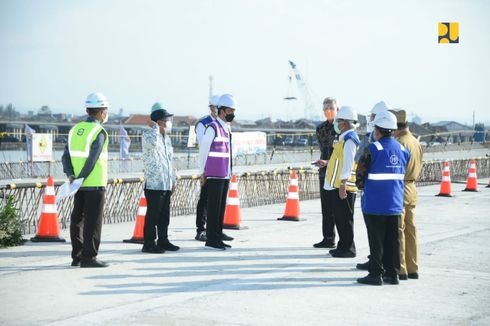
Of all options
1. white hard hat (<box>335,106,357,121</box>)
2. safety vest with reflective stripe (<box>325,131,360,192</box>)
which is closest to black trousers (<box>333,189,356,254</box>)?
safety vest with reflective stripe (<box>325,131,360,192</box>)

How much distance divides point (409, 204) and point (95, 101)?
399 cm

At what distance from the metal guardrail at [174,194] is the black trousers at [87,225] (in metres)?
3.09

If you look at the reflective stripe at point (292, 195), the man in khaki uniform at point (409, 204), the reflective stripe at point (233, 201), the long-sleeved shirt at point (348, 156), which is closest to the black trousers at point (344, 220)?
the long-sleeved shirt at point (348, 156)

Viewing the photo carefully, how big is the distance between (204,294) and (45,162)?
3200 centimetres

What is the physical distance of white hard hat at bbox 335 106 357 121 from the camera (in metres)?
11.5

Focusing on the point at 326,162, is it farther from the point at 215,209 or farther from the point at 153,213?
the point at 153,213

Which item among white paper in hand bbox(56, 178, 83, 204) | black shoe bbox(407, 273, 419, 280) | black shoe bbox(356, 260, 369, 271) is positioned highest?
white paper in hand bbox(56, 178, 83, 204)

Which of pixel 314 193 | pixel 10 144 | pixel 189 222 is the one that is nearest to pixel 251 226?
pixel 189 222

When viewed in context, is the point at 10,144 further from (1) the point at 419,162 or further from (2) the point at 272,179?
(1) the point at 419,162

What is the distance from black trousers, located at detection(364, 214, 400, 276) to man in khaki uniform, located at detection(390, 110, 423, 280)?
0.80 feet

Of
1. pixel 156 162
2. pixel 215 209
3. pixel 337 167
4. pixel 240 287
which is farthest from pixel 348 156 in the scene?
pixel 240 287

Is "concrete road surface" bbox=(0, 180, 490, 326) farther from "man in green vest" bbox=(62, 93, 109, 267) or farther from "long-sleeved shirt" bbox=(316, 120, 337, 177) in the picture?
"long-sleeved shirt" bbox=(316, 120, 337, 177)

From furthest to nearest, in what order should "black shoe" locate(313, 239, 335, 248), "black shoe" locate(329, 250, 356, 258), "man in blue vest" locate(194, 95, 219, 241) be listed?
1. "man in blue vest" locate(194, 95, 219, 241)
2. "black shoe" locate(313, 239, 335, 248)
3. "black shoe" locate(329, 250, 356, 258)

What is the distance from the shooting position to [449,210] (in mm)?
18922
